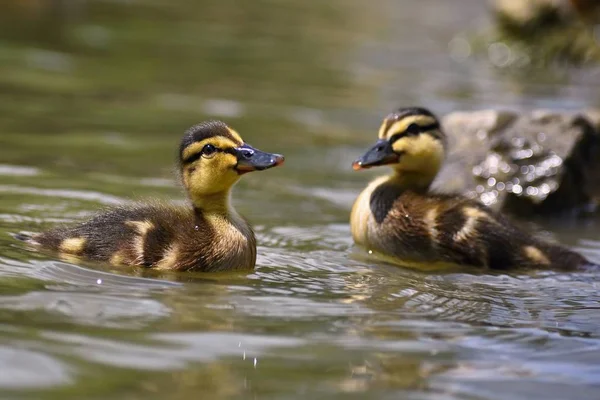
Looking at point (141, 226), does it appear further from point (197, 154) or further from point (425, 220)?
point (425, 220)

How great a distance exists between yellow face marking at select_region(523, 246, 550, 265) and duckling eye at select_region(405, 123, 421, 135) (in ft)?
3.09

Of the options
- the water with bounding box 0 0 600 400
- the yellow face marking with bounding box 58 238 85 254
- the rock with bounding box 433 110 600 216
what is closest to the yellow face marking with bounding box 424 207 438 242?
the water with bounding box 0 0 600 400

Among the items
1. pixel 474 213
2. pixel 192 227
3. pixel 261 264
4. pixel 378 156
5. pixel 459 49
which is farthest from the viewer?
pixel 459 49

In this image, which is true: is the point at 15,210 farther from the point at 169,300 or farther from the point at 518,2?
the point at 518,2

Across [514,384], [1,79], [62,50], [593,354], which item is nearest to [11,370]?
[514,384]

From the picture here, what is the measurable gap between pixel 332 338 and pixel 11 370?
1223mm

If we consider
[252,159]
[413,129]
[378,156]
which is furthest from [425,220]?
[252,159]

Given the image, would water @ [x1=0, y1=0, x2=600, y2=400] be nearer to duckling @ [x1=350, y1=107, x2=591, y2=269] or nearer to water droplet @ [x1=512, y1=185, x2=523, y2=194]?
duckling @ [x1=350, y1=107, x2=591, y2=269]

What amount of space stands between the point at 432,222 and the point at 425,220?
0.05 m

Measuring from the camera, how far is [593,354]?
4621 millimetres

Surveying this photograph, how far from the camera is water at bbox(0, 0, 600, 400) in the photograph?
164 inches

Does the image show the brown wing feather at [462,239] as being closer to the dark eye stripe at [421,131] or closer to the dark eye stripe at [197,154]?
the dark eye stripe at [421,131]

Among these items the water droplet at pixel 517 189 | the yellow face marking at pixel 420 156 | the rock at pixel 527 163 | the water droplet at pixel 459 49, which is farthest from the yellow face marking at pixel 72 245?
the water droplet at pixel 459 49

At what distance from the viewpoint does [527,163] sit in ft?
→ 27.2
